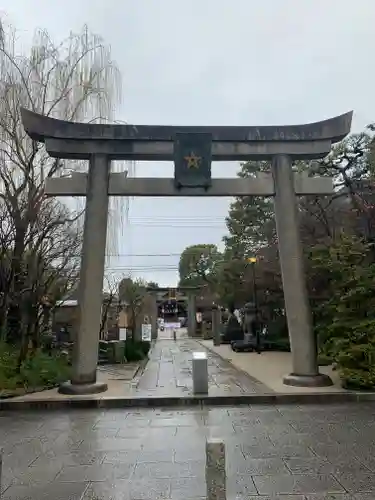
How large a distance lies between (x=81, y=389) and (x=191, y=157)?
6.11 metres

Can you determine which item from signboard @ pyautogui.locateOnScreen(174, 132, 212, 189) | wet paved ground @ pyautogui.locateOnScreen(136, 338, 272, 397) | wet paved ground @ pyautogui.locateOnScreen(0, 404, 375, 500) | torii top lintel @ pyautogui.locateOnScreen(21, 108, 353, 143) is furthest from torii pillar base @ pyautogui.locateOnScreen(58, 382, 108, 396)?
torii top lintel @ pyautogui.locateOnScreen(21, 108, 353, 143)

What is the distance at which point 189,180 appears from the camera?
12.0 m

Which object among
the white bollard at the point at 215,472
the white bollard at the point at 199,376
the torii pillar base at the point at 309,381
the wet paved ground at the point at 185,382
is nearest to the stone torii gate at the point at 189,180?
the torii pillar base at the point at 309,381

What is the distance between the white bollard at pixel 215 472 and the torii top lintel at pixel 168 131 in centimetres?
940

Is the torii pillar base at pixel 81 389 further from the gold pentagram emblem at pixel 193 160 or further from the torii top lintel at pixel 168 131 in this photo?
the torii top lintel at pixel 168 131

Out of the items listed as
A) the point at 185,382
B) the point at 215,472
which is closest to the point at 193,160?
the point at 185,382

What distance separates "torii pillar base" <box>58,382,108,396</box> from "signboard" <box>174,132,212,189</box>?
526 cm

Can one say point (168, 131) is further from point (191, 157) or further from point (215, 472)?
point (215, 472)

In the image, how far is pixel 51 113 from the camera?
50.4 ft

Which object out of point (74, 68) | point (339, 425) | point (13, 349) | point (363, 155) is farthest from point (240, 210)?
point (339, 425)

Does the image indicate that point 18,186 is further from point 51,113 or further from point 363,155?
point 363,155

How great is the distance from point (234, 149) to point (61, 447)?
828 centimetres

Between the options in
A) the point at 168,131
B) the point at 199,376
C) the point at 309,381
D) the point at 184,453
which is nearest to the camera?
the point at 184,453

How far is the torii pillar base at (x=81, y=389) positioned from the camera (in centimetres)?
1072
